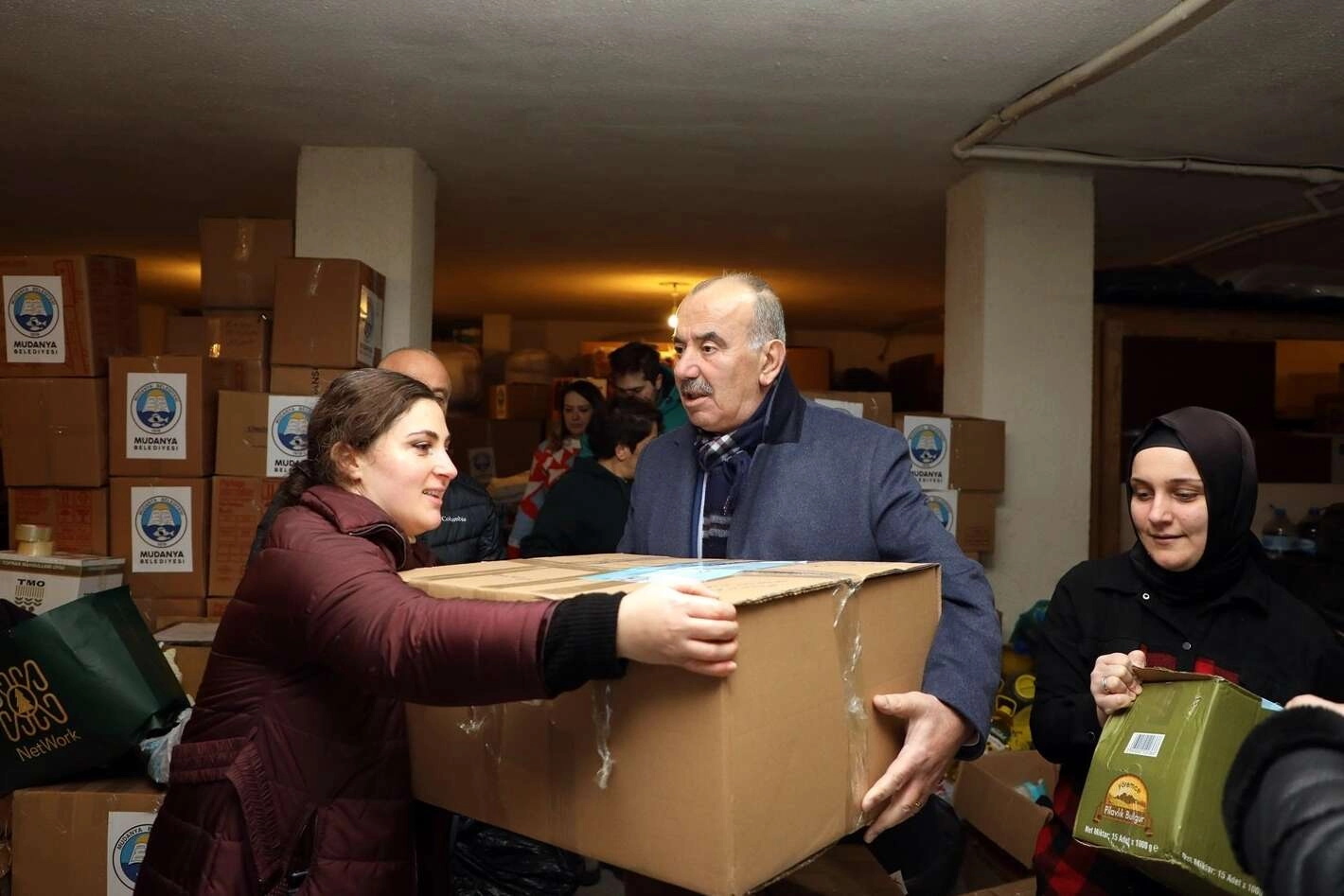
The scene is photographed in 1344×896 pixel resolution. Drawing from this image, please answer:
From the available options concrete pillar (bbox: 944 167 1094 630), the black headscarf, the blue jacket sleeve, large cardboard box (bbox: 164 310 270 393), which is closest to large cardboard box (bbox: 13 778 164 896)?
large cardboard box (bbox: 164 310 270 393)

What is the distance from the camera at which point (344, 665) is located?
1.15 m

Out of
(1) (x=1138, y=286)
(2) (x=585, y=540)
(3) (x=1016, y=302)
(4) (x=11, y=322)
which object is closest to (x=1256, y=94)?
(3) (x=1016, y=302)

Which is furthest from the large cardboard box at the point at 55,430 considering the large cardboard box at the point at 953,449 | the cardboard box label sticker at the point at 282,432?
the large cardboard box at the point at 953,449

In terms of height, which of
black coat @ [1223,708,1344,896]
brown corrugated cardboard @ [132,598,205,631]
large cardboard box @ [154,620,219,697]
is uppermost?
black coat @ [1223,708,1344,896]

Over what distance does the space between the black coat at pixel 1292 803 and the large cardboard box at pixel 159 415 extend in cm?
327

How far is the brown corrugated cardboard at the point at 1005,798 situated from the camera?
292 centimetres

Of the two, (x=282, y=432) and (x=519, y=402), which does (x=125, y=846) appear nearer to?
(x=282, y=432)

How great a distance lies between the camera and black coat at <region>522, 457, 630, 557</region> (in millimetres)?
3217

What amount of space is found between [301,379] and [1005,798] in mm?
2650

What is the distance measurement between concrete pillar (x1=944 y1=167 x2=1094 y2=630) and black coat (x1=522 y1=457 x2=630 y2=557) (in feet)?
5.49

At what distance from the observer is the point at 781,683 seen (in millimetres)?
1080

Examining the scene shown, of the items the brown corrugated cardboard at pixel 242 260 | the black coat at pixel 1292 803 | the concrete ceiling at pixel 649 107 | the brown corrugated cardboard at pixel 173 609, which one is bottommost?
the brown corrugated cardboard at pixel 173 609

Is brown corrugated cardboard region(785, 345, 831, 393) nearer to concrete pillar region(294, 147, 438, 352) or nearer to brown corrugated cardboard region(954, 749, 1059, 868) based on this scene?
concrete pillar region(294, 147, 438, 352)

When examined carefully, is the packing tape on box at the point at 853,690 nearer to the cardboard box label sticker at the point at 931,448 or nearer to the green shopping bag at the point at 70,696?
the green shopping bag at the point at 70,696
